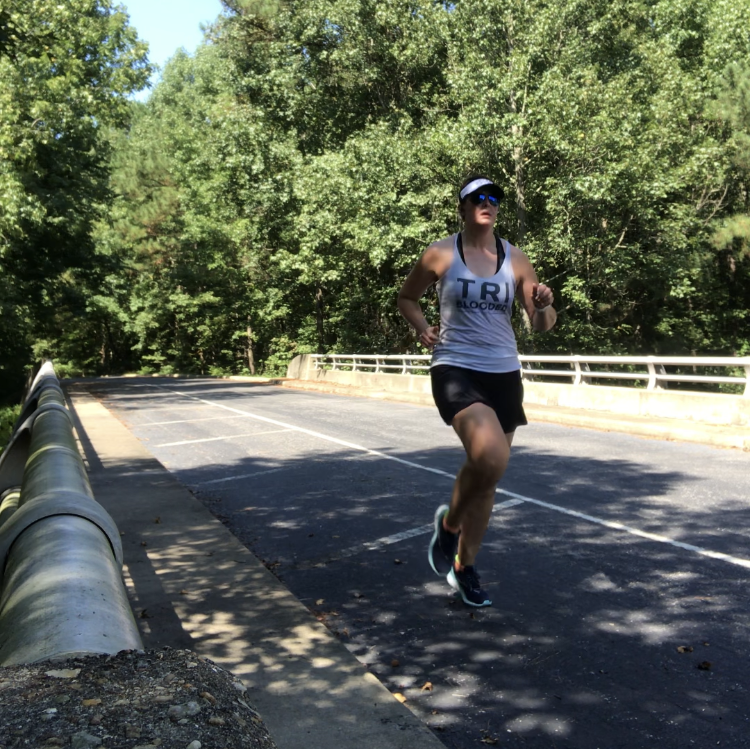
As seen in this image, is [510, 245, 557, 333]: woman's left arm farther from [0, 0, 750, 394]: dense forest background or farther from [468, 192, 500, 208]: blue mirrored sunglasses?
[0, 0, 750, 394]: dense forest background

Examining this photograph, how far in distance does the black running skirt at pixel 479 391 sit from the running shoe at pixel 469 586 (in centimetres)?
83

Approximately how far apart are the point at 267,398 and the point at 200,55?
51068mm

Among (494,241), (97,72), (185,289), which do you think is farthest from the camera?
(185,289)

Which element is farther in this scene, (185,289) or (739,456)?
(185,289)

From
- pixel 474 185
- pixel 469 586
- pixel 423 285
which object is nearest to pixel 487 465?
pixel 469 586

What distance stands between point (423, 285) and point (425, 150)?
76.3 ft

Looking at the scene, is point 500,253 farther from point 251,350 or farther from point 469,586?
point 251,350

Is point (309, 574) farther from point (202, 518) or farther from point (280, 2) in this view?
point (280, 2)

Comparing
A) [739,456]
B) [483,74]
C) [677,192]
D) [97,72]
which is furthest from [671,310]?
[739,456]

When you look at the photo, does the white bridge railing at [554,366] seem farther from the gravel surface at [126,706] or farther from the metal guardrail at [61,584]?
the gravel surface at [126,706]

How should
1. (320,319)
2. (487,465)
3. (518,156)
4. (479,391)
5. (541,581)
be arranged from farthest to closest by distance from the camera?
(320,319) < (518,156) < (541,581) < (479,391) < (487,465)

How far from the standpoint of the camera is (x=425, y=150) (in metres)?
26.9

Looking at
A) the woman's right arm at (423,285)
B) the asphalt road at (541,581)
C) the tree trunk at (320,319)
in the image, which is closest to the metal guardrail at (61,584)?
the asphalt road at (541,581)

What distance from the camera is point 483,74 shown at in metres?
23.9
